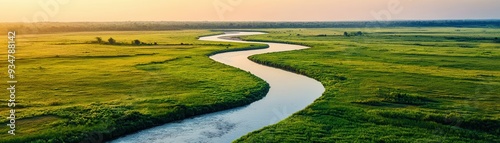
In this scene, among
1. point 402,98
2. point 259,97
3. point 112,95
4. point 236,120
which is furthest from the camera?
point 259,97

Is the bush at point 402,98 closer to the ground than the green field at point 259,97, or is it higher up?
higher up

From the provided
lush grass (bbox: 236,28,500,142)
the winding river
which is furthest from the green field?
the winding river

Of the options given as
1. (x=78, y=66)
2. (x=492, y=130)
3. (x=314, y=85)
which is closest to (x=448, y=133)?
(x=492, y=130)

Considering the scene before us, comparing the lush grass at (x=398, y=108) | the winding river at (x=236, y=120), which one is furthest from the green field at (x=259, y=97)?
the winding river at (x=236, y=120)

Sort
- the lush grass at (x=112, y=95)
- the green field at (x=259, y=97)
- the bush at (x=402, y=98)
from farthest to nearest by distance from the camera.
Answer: the bush at (x=402, y=98), the lush grass at (x=112, y=95), the green field at (x=259, y=97)

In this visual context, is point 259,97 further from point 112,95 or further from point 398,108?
point 112,95

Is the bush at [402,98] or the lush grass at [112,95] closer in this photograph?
the lush grass at [112,95]

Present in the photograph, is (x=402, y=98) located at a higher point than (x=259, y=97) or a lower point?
higher

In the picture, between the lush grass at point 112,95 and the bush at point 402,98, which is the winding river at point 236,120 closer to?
the lush grass at point 112,95

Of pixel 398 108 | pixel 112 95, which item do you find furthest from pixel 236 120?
pixel 398 108

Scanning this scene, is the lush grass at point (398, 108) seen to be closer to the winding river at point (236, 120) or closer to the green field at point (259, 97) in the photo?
the green field at point (259, 97)

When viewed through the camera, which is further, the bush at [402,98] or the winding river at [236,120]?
the bush at [402,98]

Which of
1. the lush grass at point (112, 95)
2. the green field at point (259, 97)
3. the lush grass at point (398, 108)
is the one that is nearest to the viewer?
the lush grass at point (398, 108)

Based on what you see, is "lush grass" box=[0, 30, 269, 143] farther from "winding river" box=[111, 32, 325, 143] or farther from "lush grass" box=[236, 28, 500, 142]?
"lush grass" box=[236, 28, 500, 142]
